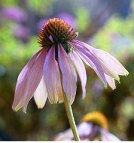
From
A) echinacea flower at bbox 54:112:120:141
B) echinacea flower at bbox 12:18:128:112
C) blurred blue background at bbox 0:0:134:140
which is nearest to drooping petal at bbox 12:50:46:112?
echinacea flower at bbox 12:18:128:112

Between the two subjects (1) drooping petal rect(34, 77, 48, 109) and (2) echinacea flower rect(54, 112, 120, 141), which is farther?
(2) echinacea flower rect(54, 112, 120, 141)

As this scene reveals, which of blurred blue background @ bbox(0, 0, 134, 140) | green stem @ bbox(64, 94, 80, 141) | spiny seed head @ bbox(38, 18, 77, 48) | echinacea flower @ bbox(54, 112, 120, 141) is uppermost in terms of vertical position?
blurred blue background @ bbox(0, 0, 134, 140)

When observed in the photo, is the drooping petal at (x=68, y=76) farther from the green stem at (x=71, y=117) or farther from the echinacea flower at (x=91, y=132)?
the echinacea flower at (x=91, y=132)

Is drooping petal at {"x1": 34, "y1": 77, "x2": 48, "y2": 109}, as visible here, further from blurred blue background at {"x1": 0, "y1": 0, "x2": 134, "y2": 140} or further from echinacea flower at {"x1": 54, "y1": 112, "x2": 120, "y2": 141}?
blurred blue background at {"x1": 0, "y1": 0, "x2": 134, "y2": 140}

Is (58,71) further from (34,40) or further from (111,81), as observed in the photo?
(34,40)

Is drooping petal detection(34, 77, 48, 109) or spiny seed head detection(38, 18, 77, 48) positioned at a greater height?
spiny seed head detection(38, 18, 77, 48)

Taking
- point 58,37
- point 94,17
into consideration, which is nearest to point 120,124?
point 94,17

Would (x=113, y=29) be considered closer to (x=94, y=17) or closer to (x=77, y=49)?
(x=94, y=17)

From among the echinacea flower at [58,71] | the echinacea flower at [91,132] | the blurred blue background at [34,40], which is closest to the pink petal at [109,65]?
the echinacea flower at [58,71]
